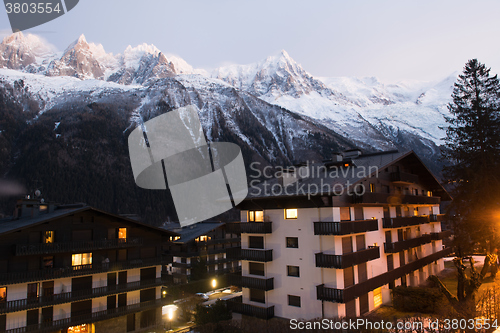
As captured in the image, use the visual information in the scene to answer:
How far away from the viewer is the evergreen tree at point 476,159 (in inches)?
1262

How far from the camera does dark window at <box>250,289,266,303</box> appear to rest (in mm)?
28391

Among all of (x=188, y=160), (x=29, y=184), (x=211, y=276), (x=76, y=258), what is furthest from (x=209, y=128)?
(x=76, y=258)

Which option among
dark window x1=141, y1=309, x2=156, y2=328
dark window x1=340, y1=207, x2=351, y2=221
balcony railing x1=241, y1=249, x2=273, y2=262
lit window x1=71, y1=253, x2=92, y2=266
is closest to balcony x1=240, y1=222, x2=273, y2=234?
balcony railing x1=241, y1=249, x2=273, y2=262

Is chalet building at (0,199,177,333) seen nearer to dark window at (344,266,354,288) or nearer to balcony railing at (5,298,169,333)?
balcony railing at (5,298,169,333)

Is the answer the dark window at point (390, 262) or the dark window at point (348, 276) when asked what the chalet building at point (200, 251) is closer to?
the dark window at point (390, 262)

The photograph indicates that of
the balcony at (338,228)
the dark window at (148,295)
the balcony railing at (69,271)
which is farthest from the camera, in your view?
the dark window at (148,295)

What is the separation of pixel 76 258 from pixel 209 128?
133102 mm

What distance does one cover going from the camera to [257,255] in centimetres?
2814

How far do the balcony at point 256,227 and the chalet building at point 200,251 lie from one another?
19.9m

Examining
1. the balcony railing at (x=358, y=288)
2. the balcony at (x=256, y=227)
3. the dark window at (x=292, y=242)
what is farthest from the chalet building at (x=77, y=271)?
the balcony railing at (x=358, y=288)

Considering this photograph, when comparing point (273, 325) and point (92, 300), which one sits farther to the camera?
point (92, 300)

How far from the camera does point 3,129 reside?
12519cm

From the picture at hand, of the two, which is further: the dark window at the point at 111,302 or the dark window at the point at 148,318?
the dark window at the point at 148,318

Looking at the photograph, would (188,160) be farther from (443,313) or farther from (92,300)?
(443,313)
